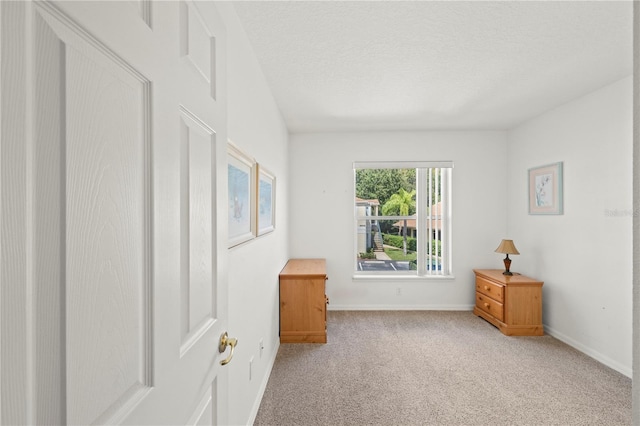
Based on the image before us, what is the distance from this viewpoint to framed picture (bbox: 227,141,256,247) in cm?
159

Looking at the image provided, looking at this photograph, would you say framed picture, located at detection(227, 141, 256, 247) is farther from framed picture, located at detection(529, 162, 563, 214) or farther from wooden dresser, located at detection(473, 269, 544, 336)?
framed picture, located at detection(529, 162, 563, 214)

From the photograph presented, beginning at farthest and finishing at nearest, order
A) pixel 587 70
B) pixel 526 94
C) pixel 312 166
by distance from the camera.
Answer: pixel 312 166, pixel 526 94, pixel 587 70

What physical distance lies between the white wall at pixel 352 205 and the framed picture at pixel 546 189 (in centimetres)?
54

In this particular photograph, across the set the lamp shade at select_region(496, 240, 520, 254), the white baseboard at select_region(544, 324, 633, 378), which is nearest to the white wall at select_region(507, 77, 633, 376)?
the white baseboard at select_region(544, 324, 633, 378)

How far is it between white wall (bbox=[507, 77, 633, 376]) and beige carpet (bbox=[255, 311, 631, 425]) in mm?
301

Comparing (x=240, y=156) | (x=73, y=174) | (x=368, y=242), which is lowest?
(x=368, y=242)

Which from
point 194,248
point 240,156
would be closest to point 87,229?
point 194,248

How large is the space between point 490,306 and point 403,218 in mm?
1541

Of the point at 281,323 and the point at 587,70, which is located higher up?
the point at 587,70

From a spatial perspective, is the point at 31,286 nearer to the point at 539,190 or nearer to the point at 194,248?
the point at 194,248

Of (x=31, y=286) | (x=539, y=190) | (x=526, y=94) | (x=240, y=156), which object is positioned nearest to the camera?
(x=31, y=286)

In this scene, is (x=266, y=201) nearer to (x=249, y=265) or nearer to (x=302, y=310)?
(x=249, y=265)

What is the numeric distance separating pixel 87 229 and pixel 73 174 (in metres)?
0.08

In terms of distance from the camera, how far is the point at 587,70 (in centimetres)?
249
